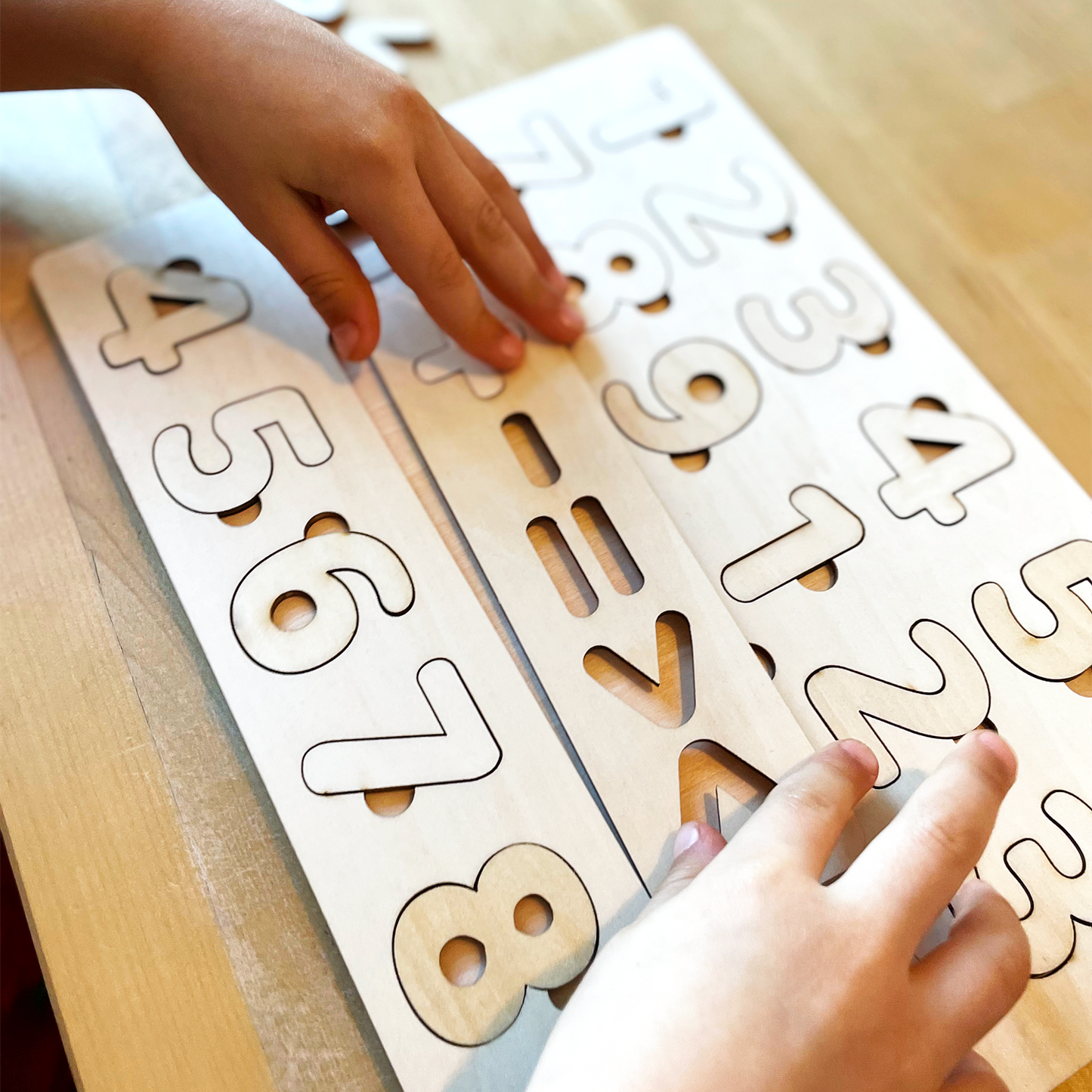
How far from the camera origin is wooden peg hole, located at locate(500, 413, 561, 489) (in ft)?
1.93

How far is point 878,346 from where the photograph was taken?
625mm

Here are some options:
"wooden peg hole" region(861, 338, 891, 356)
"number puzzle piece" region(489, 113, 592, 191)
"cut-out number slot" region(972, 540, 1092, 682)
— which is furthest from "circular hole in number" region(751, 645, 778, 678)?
"number puzzle piece" region(489, 113, 592, 191)

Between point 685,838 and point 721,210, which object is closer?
point 685,838

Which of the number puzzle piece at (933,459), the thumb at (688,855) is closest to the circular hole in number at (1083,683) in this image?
the number puzzle piece at (933,459)

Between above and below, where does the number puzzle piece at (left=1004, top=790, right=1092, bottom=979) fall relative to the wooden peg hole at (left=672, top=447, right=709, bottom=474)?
below

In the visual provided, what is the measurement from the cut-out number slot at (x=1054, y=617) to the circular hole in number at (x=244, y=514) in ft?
1.39

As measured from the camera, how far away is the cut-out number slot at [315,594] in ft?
1.72

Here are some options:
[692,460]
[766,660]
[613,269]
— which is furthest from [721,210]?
[766,660]

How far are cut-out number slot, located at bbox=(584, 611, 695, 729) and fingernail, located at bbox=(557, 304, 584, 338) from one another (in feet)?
0.67

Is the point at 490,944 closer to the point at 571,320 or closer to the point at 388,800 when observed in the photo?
the point at 388,800

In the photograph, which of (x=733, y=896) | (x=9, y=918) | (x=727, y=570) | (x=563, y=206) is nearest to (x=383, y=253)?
(x=563, y=206)

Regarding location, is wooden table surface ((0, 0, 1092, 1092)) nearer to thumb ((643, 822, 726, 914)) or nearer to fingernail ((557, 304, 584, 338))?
thumb ((643, 822, 726, 914))

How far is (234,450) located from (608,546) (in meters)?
0.24

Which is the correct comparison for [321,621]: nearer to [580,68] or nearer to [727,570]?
[727,570]
